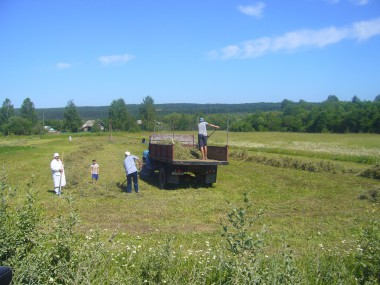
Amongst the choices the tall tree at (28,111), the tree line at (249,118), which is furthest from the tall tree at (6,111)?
the tall tree at (28,111)

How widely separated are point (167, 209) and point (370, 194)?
660cm

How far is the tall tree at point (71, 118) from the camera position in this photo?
4304 inches

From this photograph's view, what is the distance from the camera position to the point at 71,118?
10975cm

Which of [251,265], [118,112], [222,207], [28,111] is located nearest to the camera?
[251,265]

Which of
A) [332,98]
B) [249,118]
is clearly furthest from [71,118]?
[332,98]

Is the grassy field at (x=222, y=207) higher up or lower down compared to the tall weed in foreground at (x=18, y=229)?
lower down

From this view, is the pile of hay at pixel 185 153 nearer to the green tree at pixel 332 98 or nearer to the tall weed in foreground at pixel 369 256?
the tall weed in foreground at pixel 369 256

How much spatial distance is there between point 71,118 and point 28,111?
17724mm

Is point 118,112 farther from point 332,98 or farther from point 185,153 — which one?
point 185,153

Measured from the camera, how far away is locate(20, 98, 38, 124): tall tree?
117m

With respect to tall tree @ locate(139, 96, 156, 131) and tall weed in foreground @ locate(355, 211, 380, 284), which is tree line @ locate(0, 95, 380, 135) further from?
tall weed in foreground @ locate(355, 211, 380, 284)

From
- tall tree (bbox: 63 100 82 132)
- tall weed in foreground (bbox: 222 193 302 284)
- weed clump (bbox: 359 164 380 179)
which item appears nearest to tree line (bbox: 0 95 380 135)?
tall tree (bbox: 63 100 82 132)

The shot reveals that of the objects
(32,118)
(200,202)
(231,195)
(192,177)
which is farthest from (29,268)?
(32,118)

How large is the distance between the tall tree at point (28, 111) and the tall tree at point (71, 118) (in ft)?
45.4
